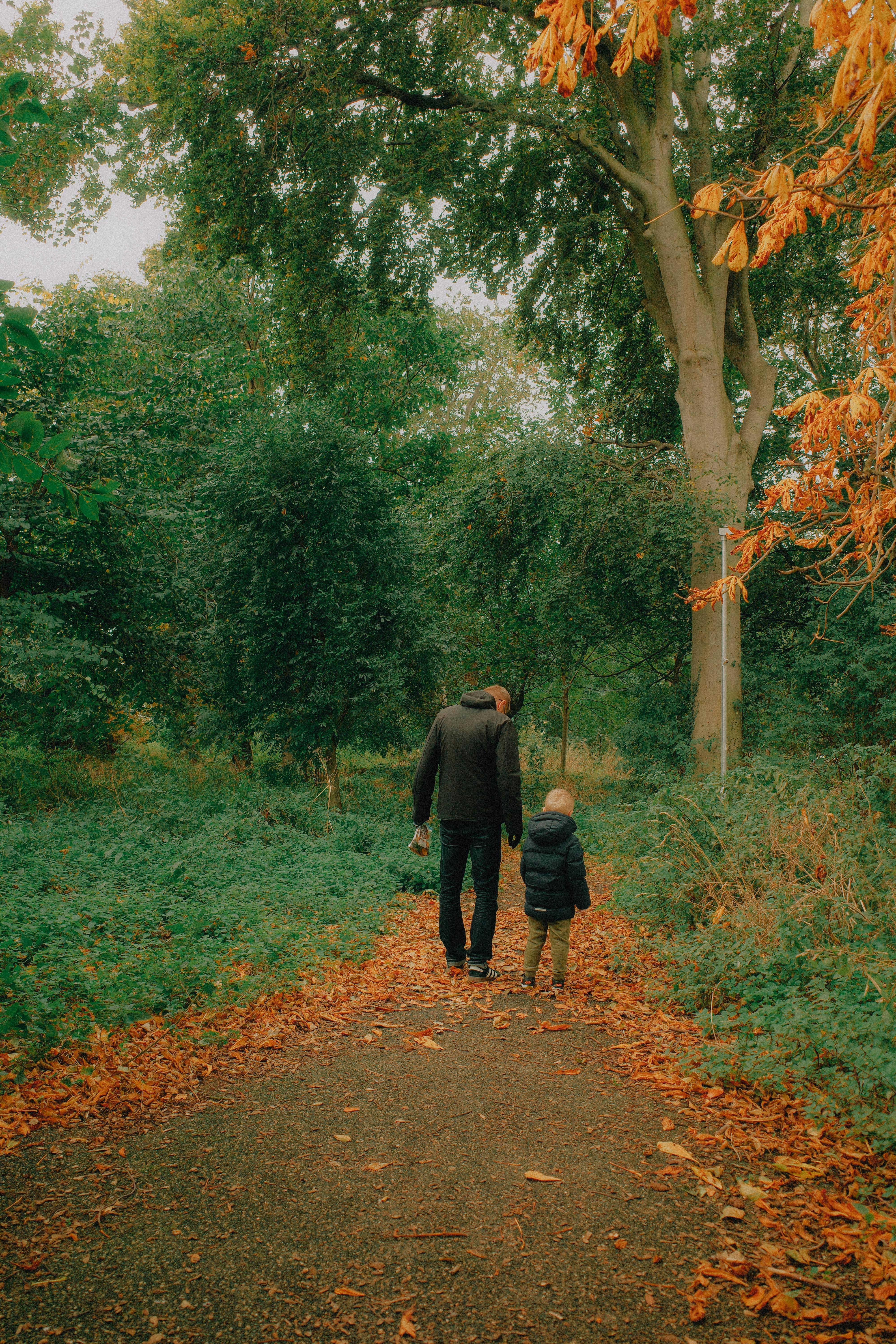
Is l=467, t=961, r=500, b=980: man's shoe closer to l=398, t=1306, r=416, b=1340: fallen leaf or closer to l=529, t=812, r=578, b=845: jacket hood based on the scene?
l=529, t=812, r=578, b=845: jacket hood

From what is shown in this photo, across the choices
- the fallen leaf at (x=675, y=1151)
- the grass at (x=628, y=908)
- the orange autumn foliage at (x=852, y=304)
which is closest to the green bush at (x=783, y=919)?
the grass at (x=628, y=908)

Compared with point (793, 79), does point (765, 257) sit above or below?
below

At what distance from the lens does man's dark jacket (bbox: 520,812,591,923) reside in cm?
523

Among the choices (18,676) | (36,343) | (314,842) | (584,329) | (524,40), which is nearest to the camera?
(36,343)

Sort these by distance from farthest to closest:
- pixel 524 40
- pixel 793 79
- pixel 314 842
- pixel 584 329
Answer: pixel 584 329, pixel 524 40, pixel 793 79, pixel 314 842

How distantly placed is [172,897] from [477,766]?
2.49 m

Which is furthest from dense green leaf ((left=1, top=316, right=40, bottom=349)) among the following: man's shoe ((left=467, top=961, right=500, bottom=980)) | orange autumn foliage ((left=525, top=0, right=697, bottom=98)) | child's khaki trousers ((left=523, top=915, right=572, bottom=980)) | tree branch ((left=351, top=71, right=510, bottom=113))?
tree branch ((left=351, top=71, right=510, bottom=113))

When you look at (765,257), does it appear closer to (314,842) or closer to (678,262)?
(314,842)

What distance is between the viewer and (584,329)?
16.1m

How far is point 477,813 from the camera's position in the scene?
5430mm

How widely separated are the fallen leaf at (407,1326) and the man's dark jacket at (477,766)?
3125mm

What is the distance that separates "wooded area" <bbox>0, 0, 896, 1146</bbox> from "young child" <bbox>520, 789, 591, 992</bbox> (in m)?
1.12

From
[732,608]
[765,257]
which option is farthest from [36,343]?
[732,608]

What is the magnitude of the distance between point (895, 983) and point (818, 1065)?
0.67 m
